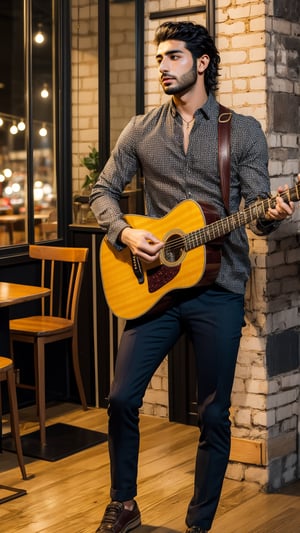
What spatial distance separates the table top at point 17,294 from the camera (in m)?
4.47

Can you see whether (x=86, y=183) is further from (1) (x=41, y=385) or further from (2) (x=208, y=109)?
(2) (x=208, y=109)

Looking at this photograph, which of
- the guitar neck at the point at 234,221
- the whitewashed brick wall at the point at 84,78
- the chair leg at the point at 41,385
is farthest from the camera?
the whitewashed brick wall at the point at 84,78

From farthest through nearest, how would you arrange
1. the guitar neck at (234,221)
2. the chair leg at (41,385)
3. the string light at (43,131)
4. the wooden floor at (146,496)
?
the string light at (43,131) → the chair leg at (41,385) → the wooden floor at (146,496) → the guitar neck at (234,221)

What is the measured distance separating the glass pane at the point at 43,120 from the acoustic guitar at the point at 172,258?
7.27 ft

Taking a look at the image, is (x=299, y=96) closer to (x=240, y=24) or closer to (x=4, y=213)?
(x=240, y=24)

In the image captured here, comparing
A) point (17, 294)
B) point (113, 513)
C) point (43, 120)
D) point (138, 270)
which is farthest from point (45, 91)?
point (113, 513)

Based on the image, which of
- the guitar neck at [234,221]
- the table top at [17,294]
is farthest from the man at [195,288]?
the table top at [17,294]

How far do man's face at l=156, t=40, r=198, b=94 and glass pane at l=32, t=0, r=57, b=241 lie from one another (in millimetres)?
2326

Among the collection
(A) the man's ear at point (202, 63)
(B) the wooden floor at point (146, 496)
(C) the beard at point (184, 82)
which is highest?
(A) the man's ear at point (202, 63)

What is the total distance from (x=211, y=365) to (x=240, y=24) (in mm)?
1585

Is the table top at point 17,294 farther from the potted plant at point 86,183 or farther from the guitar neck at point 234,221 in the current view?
the guitar neck at point 234,221

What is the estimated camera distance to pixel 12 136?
580 cm

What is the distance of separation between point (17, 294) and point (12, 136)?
147 cm

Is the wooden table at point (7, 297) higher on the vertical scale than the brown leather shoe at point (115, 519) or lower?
higher
